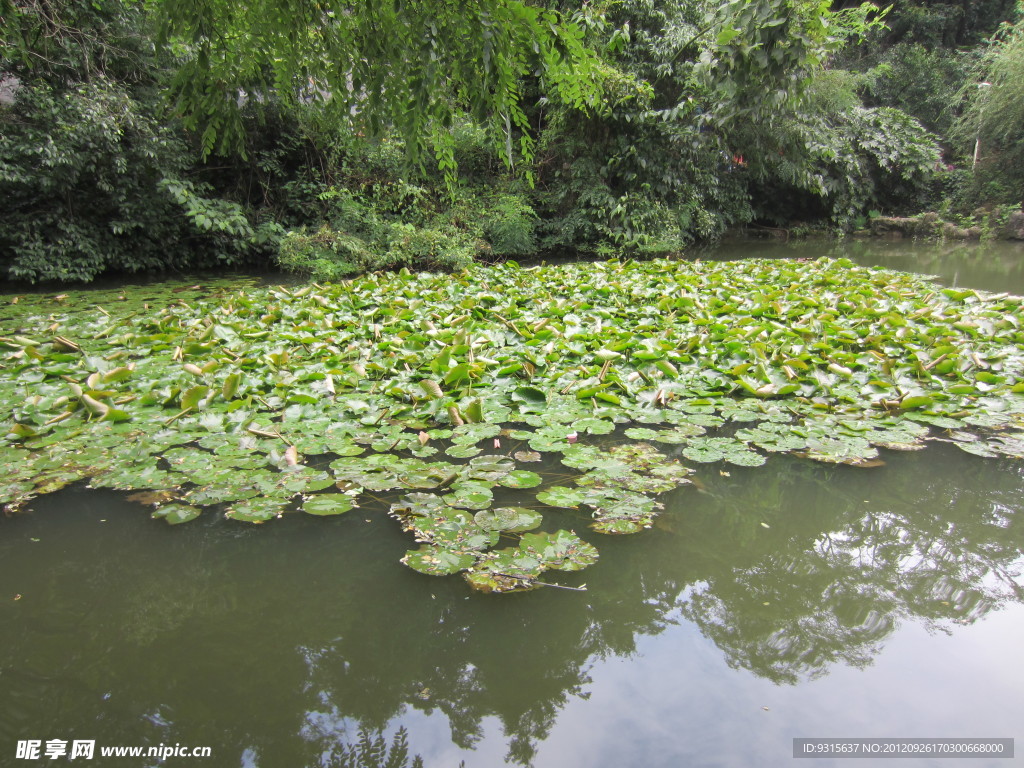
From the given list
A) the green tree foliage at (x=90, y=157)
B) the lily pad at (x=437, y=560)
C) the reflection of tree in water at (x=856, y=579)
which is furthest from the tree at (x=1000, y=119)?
the lily pad at (x=437, y=560)

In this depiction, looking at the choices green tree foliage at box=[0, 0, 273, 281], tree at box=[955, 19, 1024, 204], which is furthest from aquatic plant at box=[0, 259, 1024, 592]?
tree at box=[955, 19, 1024, 204]

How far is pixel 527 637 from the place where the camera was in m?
1.28

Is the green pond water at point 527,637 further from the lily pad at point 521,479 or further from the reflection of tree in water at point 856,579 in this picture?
the lily pad at point 521,479

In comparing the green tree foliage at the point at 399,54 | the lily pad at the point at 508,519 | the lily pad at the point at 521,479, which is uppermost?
the green tree foliage at the point at 399,54

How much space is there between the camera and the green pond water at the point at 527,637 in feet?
3.52

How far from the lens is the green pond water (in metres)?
1.07

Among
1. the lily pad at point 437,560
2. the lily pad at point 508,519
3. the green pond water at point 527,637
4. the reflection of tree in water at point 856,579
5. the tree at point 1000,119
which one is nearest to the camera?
the green pond water at point 527,637

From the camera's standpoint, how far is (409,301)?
4223 mm

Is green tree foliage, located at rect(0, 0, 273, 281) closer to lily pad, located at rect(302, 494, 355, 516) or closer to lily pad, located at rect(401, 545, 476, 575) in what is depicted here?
lily pad, located at rect(302, 494, 355, 516)

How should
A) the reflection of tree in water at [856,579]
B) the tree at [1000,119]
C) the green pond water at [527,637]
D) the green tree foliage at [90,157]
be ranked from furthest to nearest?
1. the tree at [1000,119]
2. the green tree foliage at [90,157]
3. the reflection of tree in water at [856,579]
4. the green pond water at [527,637]

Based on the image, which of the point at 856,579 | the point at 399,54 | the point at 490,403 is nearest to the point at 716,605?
the point at 856,579

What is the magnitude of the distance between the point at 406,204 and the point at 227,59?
6021 mm

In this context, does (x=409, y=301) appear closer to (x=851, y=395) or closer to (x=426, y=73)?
(x=426, y=73)

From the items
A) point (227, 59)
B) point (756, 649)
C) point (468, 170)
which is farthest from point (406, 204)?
point (756, 649)
